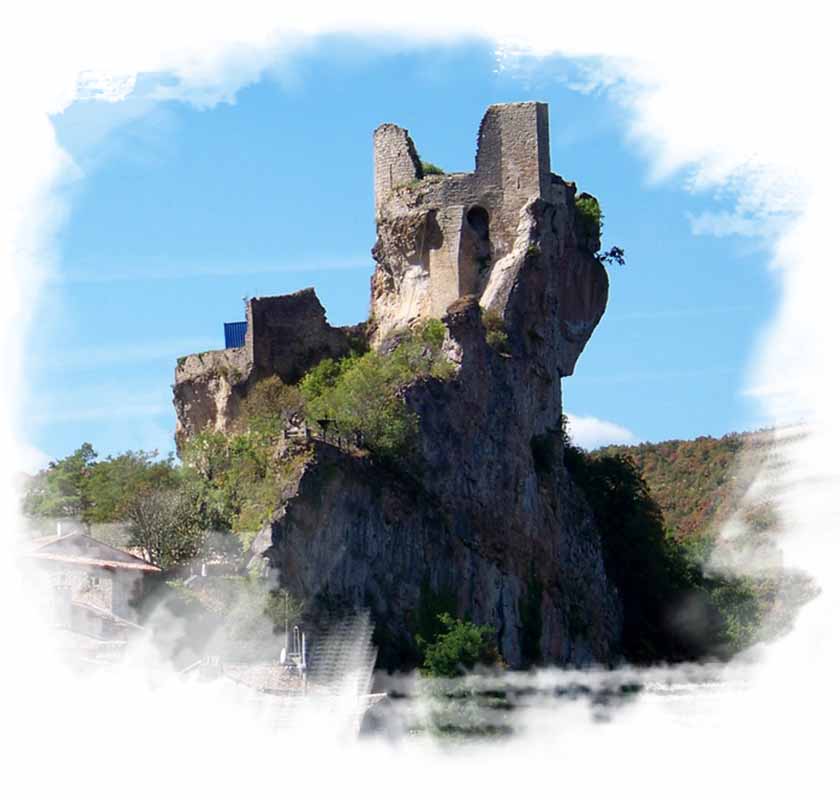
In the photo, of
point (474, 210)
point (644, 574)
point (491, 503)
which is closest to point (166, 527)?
point (491, 503)

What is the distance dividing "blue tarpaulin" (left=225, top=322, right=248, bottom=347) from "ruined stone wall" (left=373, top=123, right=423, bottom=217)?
516 centimetres

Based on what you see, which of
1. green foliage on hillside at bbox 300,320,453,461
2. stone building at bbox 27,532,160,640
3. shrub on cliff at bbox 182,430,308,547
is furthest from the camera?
green foliage on hillside at bbox 300,320,453,461

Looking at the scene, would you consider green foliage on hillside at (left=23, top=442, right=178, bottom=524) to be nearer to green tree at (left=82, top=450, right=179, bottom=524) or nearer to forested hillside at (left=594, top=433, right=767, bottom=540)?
green tree at (left=82, top=450, right=179, bottom=524)

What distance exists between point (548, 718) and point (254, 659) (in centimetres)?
875

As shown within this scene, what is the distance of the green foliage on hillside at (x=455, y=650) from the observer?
61.8 m

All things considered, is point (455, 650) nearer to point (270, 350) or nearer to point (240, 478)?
point (240, 478)

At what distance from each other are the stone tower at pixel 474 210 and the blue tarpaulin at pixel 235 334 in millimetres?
4412

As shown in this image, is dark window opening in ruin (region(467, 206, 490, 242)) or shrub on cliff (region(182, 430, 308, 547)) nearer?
shrub on cliff (region(182, 430, 308, 547))

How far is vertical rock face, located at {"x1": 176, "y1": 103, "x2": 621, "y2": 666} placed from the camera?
213ft

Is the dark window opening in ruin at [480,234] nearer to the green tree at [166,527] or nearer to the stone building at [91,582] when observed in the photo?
the green tree at [166,527]

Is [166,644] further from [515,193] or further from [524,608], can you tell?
[515,193]

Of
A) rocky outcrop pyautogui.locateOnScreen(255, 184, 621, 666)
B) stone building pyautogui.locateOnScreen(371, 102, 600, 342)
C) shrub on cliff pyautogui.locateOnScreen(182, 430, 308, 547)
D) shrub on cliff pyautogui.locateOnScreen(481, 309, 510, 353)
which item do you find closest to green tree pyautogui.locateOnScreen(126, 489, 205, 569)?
shrub on cliff pyautogui.locateOnScreen(182, 430, 308, 547)

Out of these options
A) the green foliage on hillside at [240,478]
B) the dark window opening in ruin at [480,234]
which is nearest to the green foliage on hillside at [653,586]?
the dark window opening in ruin at [480,234]

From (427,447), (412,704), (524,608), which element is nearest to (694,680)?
(524,608)
